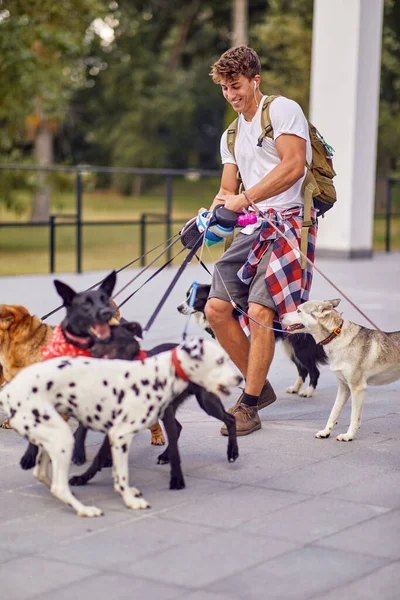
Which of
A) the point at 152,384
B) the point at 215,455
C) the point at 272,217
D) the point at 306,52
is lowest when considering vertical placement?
the point at 215,455

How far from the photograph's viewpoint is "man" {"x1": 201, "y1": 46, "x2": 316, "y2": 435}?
5.62 meters

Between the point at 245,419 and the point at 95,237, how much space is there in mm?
20756

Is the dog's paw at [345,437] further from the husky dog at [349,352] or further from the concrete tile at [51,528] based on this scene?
the concrete tile at [51,528]

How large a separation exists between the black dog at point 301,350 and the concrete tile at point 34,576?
310cm

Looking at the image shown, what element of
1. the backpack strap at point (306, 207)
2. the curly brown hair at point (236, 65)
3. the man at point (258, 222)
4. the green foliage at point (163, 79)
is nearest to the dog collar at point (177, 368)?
the man at point (258, 222)

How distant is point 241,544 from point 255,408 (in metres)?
1.98

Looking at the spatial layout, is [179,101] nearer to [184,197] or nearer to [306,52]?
[184,197]

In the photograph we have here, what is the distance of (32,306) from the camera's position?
1064 centimetres

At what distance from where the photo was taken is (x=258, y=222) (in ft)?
19.5

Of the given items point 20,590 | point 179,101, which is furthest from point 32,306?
point 179,101

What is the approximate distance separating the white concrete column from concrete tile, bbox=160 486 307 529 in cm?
1124

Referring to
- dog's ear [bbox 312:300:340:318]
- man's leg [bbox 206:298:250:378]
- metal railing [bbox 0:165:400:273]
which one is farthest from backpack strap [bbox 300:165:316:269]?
metal railing [bbox 0:165:400:273]

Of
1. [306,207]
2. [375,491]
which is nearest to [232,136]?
[306,207]

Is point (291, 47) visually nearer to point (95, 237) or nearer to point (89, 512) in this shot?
point (95, 237)
